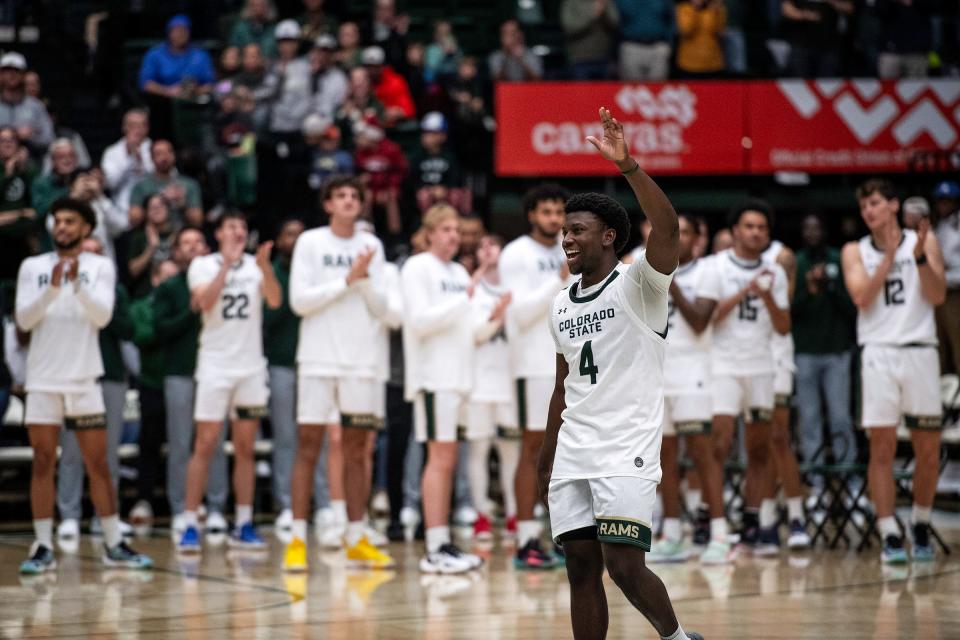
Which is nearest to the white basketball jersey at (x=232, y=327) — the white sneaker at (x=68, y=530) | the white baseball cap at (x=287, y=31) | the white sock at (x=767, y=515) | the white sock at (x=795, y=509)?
the white sneaker at (x=68, y=530)

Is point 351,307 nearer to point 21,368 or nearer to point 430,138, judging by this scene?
point 21,368

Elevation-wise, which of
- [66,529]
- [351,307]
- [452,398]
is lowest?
[66,529]

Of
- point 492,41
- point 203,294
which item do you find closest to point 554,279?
point 203,294

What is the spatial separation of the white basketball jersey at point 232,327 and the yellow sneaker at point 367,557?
1.90 meters

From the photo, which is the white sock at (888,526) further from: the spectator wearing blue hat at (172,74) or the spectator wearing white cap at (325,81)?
the spectator wearing blue hat at (172,74)

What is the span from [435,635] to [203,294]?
4.60 meters

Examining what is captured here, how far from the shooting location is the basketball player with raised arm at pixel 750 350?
10.8m

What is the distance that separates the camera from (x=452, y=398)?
33.0 feet

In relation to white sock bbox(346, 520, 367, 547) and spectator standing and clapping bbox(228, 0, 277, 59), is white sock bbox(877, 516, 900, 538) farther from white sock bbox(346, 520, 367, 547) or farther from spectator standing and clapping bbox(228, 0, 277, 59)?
spectator standing and clapping bbox(228, 0, 277, 59)

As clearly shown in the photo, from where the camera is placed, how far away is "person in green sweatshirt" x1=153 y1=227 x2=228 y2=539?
12266mm

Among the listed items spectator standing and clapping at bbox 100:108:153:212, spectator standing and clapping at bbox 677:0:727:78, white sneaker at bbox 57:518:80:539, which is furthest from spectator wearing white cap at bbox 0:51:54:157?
spectator standing and clapping at bbox 677:0:727:78

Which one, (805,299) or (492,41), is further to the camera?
(492,41)

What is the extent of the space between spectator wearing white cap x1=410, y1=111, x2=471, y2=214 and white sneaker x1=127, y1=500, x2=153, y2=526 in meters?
4.55

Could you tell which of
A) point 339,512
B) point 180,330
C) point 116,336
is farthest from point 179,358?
point 339,512
